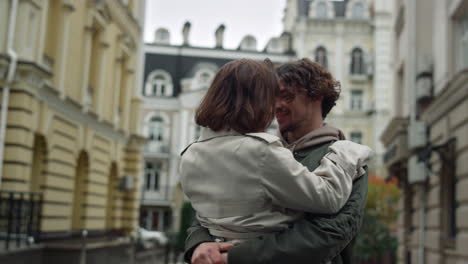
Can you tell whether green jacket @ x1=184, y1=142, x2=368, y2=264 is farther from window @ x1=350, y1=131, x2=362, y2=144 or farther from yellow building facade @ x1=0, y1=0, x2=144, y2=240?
window @ x1=350, y1=131, x2=362, y2=144

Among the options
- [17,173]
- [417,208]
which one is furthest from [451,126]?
[17,173]

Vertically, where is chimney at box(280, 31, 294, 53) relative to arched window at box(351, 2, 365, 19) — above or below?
below

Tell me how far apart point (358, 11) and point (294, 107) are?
4097cm

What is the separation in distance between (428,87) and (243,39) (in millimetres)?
32541

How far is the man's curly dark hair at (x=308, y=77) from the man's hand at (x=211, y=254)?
773mm

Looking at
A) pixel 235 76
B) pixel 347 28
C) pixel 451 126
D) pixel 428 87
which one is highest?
pixel 347 28

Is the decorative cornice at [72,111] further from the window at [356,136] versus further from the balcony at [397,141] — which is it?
the window at [356,136]

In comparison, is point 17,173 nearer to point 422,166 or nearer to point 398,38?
point 422,166

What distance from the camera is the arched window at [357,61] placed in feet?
135

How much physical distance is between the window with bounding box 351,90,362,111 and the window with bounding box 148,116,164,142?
12.8 m

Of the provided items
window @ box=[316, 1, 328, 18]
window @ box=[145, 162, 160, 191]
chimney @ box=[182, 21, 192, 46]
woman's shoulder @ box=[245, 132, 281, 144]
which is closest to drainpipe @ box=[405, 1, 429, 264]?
woman's shoulder @ box=[245, 132, 281, 144]

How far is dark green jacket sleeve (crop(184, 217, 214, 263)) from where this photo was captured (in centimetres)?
246

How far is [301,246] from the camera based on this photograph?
89.0 inches

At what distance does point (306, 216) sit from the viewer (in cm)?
237
